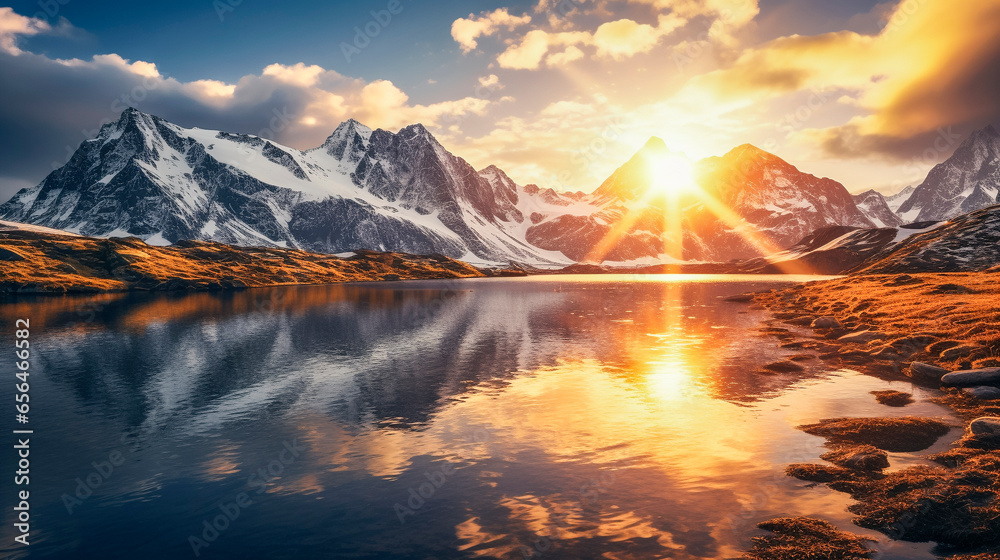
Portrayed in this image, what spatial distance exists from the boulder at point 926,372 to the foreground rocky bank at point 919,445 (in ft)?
0.23

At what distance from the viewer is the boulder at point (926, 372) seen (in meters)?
39.1

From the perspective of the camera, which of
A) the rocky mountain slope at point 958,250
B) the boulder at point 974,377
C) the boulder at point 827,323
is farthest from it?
the rocky mountain slope at point 958,250

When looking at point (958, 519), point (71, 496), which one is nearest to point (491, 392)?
point (71, 496)

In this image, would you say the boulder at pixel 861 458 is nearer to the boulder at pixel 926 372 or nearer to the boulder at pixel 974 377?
the boulder at pixel 974 377

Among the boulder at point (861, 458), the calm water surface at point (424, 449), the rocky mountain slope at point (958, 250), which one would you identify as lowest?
the calm water surface at point (424, 449)

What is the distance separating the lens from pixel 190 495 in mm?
23672

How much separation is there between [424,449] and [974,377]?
132ft

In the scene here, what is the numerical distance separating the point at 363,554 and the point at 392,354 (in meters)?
44.2

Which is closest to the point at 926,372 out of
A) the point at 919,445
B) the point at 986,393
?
the point at 986,393

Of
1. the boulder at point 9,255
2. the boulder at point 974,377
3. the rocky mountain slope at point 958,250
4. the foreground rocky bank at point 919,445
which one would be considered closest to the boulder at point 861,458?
the foreground rocky bank at point 919,445

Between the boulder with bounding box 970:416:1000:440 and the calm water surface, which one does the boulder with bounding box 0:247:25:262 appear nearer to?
the calm water surface

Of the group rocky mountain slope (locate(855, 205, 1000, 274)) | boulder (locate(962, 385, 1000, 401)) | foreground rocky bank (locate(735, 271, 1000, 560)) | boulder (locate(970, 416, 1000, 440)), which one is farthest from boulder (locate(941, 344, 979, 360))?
rocky mountain slope (locate(855, 205, 1000, 274))

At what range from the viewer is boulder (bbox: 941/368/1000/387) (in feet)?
114

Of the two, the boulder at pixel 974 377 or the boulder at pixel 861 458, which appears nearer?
the boulder at pixel 861 458
